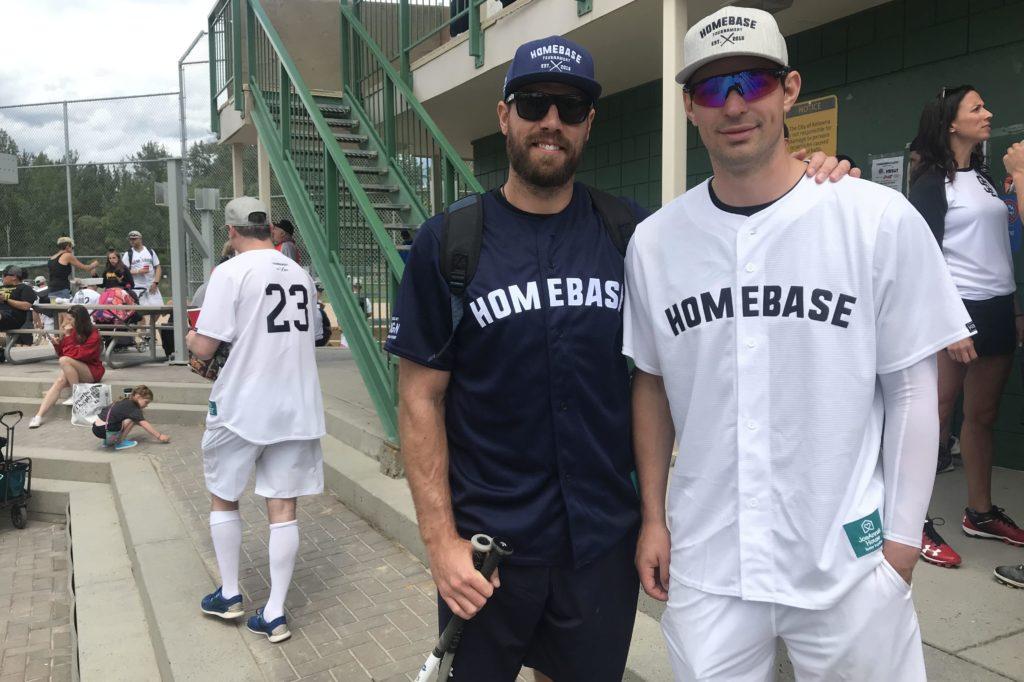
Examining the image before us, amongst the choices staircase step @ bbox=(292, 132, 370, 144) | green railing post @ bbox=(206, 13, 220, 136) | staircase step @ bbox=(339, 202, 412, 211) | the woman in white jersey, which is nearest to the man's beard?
the woman in white jersey

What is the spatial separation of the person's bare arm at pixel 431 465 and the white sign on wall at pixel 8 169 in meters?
19.1

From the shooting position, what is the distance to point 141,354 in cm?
1159

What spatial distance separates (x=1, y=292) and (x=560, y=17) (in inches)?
385

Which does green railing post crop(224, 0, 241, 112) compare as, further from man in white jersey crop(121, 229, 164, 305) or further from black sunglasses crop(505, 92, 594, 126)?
black sunglasses crop(505, 92, 594, 126)

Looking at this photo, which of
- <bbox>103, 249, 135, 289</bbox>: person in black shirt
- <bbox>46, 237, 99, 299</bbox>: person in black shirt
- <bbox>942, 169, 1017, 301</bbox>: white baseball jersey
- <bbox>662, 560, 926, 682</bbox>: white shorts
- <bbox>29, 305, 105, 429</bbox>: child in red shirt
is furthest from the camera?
<bbox>46, 237, 99, 299</bbox>: person in black shirt

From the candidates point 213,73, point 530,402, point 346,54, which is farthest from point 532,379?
point 213,73

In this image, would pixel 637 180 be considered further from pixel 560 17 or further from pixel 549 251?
pixel 549 251

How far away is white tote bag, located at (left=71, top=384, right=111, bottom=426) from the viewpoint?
7852 millimetres

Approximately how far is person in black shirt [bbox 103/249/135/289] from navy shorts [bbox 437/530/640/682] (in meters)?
11.8

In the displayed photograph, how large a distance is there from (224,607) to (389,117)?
220 inches

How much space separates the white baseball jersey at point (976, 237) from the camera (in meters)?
3.35

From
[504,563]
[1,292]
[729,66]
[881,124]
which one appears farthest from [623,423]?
[1,292]

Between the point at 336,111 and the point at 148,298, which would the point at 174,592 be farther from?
the point at 148,298

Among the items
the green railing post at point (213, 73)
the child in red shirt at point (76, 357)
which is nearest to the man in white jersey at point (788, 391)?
the child in red shirt at point (76, 357)
